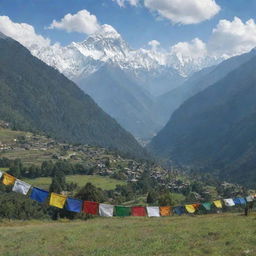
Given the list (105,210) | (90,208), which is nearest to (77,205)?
(90,208)

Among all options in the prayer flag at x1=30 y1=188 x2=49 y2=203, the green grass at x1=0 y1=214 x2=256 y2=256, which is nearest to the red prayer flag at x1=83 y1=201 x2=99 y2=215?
the green grass at x1=0 y1=214 x2=256 y2=256

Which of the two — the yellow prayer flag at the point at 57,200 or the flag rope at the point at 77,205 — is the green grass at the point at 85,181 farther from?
the yellow prayer flag at the point at 57,200

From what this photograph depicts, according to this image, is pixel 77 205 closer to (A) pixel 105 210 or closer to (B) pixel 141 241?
(A) pixel 105 210

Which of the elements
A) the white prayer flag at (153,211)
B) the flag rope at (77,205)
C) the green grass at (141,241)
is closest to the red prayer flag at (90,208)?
the flag rope at (77,205)

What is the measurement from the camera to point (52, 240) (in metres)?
33.1

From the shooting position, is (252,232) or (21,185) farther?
(21,185)

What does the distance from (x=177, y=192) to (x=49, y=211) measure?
9270 centimetres

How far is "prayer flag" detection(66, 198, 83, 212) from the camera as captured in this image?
140 feet

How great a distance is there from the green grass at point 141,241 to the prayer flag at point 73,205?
141 inches

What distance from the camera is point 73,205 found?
42.8 metres

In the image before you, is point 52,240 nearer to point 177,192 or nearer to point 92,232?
point 92,232

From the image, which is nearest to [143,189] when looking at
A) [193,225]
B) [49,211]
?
[49,211]

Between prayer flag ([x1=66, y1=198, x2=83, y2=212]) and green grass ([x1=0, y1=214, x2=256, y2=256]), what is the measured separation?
3572mm

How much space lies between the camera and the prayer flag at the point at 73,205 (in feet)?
140
